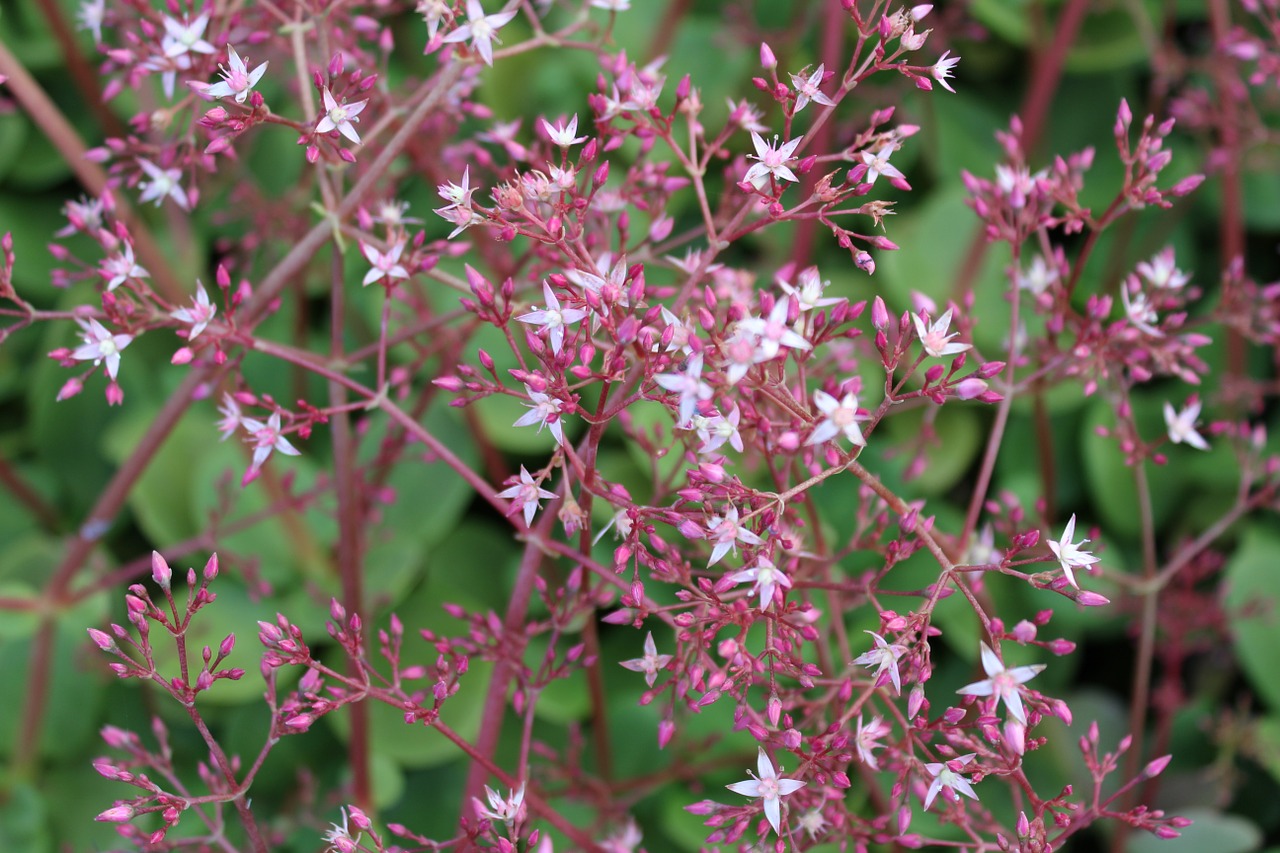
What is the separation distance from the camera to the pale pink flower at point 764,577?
2.59ft

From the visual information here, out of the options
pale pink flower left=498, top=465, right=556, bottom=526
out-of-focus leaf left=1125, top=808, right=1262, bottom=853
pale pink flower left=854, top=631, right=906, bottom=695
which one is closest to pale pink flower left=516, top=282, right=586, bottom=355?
pale pink flower left=498, top=465, right=556, bottom=526

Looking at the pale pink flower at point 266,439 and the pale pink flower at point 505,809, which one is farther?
the pale pink flower at point 266,439

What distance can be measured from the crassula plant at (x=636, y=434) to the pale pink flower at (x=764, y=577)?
0.01 m

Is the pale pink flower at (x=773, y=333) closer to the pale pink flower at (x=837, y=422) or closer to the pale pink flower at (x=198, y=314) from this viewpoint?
the pale pink flower at (x=837, y=422)

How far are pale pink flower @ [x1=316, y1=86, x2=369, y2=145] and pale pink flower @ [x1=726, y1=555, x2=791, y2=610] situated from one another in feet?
1.58

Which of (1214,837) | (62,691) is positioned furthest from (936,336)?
(62,691)

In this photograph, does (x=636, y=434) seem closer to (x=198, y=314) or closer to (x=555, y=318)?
(x=555, y=318)

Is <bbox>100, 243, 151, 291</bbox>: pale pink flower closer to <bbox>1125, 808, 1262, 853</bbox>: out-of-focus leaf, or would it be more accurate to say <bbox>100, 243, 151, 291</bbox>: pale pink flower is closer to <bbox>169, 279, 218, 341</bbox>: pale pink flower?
<bbox>169, 279, 218, 341</bbox>: pale pink flower

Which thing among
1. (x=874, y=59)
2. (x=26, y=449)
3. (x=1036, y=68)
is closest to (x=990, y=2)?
(x=1036, y=68)

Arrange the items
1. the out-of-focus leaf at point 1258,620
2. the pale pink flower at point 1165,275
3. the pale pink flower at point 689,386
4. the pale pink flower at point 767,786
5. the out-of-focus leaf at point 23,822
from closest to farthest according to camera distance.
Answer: the pale pink flower at point 689,386, the pale pink flower at point 767,786, the pale pink flower at point 1165,275, the out-of-focus leaf at point 23,822, the out-of-focus leaf at point 1258,620

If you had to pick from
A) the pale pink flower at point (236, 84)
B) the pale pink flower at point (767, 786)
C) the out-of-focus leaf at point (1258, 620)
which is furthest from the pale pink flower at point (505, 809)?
the out-of-focus leaf at point (1258, 620)

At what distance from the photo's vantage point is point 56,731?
1.59 m

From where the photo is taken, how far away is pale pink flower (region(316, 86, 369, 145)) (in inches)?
34.9

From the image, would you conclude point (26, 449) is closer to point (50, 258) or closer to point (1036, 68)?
point (50, 258)
